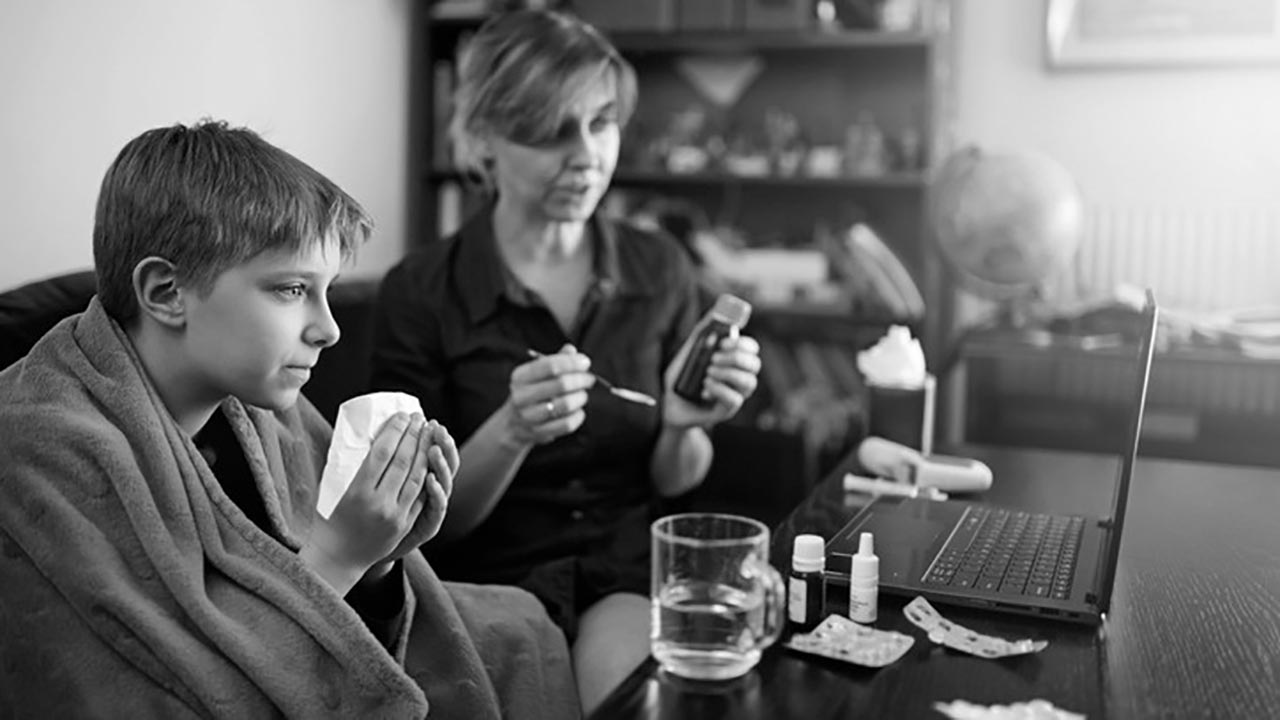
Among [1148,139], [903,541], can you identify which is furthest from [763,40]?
[903,541]

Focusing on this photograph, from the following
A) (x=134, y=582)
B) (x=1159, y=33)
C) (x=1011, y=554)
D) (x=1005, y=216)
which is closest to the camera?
(x=134, y=582)

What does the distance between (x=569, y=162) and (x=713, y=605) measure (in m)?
0.89

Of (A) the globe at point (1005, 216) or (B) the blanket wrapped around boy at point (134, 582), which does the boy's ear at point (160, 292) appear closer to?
(B) the blanket wrapped around boy at point (134, 582)

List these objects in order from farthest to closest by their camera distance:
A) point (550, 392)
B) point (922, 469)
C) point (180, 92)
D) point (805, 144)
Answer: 1. point (805, 144)
2. point (180, 92)
3. point (922, 469)
4. point (550, 392)

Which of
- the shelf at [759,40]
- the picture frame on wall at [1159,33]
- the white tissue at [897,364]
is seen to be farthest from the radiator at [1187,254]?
the white tissue at [897,364]

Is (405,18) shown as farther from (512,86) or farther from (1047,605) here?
(1047,605)

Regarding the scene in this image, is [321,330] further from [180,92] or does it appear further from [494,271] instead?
[180,92]

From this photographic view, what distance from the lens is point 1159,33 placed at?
2.98 m

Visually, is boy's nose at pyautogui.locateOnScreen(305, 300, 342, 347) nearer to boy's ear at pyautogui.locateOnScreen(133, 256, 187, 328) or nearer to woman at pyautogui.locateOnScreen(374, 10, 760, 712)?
boy's ear at pyautogui.locateOnScreen(133, 256, 187, 328)

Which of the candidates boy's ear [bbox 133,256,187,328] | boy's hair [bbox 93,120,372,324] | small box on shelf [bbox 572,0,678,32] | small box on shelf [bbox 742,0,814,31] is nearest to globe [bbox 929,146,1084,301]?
small box on shelf [bbox 742,0,814,31]

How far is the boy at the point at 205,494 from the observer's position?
3.18 ft

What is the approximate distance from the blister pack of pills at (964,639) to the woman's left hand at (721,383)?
1.80 feet

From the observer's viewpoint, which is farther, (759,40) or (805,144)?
(805,144)

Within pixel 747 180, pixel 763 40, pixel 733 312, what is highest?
pixel 763 40
